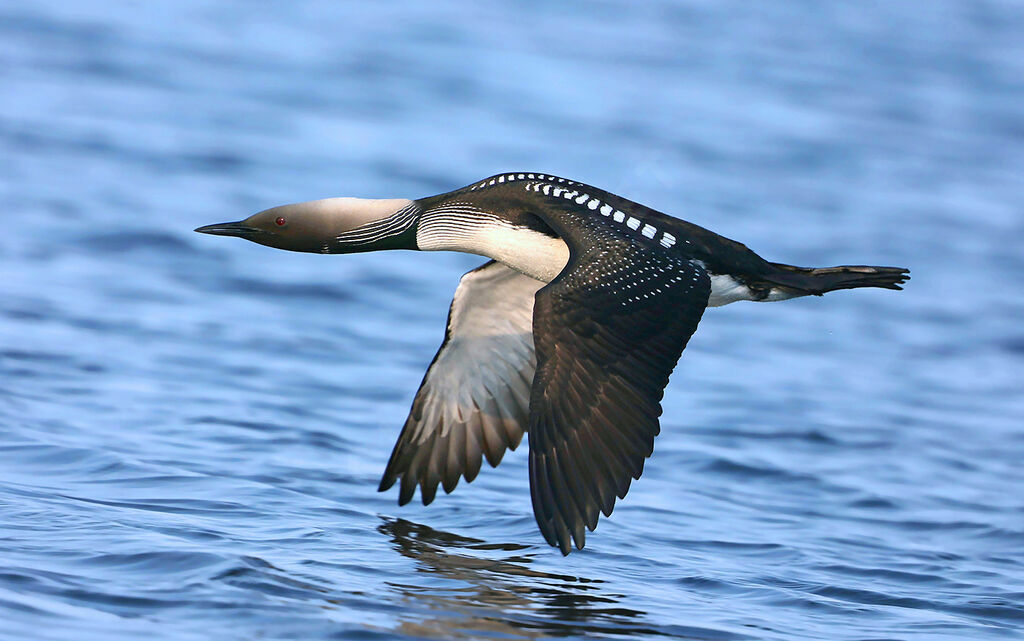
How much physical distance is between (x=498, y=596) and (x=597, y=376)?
0.91 m

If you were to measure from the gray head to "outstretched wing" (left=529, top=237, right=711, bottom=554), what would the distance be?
1.22 meters

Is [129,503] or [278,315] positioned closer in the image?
[129,503]

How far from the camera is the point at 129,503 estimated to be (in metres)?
6.40

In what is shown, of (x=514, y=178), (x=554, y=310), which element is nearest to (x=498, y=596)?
(x=554, y=310)

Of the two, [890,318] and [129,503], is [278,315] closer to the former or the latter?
[129,503]

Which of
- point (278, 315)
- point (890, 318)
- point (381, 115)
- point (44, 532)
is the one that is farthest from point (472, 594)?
point (381, 115)

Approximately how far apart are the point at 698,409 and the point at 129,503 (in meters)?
4.01

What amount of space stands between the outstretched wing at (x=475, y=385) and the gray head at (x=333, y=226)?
18.3 inches

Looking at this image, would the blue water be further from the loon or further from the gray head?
the gray head

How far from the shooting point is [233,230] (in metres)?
6.69

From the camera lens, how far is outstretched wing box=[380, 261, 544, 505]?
283 inches

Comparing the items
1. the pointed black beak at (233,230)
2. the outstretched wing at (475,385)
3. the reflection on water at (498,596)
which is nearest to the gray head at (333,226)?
the pointed black beak at (233,230)

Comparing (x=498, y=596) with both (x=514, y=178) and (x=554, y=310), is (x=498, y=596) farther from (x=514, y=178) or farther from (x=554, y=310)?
(x=514, y=178)

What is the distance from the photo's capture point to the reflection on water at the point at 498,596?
17.4 ft
